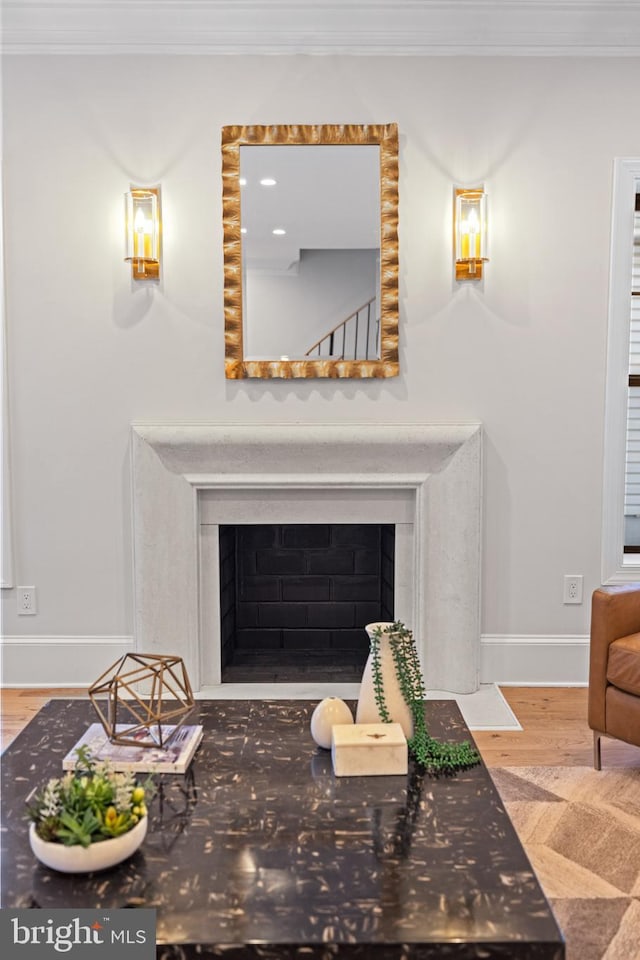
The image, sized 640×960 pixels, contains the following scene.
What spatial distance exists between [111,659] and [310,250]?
1954 millimetres

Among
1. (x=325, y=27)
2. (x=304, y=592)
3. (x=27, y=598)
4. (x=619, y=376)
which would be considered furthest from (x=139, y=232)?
(x=619, y=376)

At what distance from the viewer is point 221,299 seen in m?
3.37

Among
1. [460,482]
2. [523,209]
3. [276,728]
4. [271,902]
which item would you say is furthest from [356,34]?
[271,902]

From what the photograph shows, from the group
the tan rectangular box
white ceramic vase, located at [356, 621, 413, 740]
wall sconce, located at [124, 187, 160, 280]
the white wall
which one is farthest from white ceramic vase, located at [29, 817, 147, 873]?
wall sconce, located at [124, 187, 160, 280]

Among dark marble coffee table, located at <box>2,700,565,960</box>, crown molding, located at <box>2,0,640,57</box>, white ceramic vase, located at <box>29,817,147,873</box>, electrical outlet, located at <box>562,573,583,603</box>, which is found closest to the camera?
dark marble coffee table, located at <box>2,700,565,960</box>

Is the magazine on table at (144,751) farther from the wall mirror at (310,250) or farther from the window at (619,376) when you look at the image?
the window at (619,376)

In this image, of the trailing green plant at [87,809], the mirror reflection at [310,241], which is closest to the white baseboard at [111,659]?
the mirror reflection at [310,241]

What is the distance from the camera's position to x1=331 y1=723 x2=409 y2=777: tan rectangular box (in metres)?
1.74

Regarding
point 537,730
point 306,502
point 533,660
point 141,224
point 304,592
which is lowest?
point 537,730

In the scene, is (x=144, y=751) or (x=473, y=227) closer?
(x=144, y=751)

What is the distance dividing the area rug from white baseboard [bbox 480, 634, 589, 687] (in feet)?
2.67

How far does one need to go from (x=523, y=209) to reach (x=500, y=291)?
351 millimetres

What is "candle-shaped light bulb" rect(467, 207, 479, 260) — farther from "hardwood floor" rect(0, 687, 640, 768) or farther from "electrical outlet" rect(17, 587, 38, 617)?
"electrical outlet" rect(17, 587, 38, 617)

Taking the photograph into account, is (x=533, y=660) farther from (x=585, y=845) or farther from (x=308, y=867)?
(x=308, y=867)
